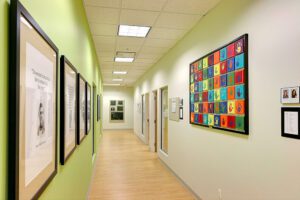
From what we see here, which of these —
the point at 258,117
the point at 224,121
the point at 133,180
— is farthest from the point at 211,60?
the point at 133,180

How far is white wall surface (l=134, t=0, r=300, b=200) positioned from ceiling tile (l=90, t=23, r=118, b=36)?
1489 millimetres

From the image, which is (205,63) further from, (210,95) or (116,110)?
(116,110)

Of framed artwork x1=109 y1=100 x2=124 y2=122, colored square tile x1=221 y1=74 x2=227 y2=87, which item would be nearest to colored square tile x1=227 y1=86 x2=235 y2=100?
colored square tile x1=221 y1=74 x2=227 y2=87

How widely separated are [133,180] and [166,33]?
10.2ft

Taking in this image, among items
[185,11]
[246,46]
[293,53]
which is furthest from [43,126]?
[185,11]

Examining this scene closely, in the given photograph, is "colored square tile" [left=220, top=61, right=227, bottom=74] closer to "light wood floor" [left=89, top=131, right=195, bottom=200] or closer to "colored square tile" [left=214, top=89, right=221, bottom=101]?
"colored square tile" [left=214, top=89, right=221, bottom=101]

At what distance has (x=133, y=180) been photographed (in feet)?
14.8

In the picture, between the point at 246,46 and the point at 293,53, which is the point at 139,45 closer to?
the point at 246,46

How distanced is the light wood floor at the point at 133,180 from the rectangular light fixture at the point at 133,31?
296 cm

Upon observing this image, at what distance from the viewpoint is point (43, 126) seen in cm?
113

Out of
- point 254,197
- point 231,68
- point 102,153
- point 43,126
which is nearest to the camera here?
point 43,126

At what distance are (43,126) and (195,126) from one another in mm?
2870

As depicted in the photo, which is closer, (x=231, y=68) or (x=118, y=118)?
(x=231, y=68)

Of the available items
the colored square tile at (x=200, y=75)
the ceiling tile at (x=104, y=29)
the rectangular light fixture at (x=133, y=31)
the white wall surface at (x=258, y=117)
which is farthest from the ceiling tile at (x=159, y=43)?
the colored square tile at (x=200, y=75)
